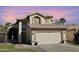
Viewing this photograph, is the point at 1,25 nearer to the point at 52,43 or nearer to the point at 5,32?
the point at 5,32

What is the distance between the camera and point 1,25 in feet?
89.0

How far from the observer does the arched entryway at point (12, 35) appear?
2876 centimetres

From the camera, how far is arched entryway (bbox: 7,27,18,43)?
2876 cm

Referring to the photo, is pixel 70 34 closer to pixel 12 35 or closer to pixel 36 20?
pixel 36 20

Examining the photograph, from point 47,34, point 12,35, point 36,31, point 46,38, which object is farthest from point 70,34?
point 12,35

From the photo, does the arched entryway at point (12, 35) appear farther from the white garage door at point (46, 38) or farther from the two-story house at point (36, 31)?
the white garage door at point (46, 38)

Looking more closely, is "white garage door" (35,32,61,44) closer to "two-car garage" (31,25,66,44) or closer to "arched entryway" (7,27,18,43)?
"two-car garage" (31,25,66,44)

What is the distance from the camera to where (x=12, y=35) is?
29.5m

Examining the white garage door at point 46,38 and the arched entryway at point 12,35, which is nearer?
the white garage door at point 46,38

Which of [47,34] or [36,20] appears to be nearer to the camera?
[47,34]

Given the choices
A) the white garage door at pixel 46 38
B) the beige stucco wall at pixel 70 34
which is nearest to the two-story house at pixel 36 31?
the white garage door at pixel 46 38

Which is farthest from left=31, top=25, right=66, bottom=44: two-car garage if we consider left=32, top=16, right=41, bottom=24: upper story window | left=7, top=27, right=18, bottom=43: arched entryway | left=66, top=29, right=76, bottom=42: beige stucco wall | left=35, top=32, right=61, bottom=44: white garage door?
left=7, top=27, right=18, bottom=43: arched entryway
